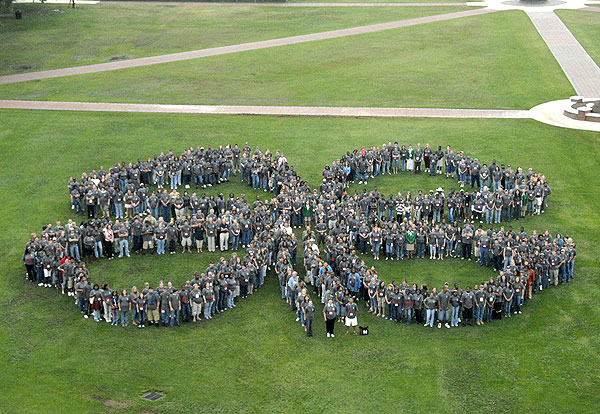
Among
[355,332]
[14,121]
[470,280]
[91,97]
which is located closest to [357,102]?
[91,97]

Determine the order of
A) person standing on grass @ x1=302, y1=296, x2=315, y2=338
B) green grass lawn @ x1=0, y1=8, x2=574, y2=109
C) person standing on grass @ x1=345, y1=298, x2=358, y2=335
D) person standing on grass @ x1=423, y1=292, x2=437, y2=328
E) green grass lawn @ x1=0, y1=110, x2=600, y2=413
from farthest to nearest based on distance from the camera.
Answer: green grass lawn @ x1=0, y1=8, x2=574, y2=109 → person standing on grass @ x1=423, y1=292, x2=437, y2=328 → person standing on grass @ x1=345, y1=298, x2=358, y2=335 → person standing on grass @ x1=302, y1=296, x2=315, y2=338 → green grass lawn @ x1=0, y1=110, x2=600, y2=413

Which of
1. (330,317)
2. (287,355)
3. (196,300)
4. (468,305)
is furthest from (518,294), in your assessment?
(196,300)

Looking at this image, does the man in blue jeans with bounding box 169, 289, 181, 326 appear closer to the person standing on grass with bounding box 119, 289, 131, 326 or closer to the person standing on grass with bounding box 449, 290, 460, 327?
the person standing on grass with bounding box 119, 289, 131, 326

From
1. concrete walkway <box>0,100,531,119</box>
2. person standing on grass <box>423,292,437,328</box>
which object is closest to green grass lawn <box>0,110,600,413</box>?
person standing on grass <box>423,292,437,328</box>

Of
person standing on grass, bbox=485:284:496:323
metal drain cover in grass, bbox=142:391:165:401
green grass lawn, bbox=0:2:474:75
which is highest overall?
green grass lawn, bbox=0:2:474:75

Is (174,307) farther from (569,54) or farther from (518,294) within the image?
(569,54)

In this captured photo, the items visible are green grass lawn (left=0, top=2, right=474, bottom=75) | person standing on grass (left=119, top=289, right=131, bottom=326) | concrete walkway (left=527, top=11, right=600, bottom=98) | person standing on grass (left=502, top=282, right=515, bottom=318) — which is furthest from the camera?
green grass lawn (left=0, top=2, right=474, bottom=75)
